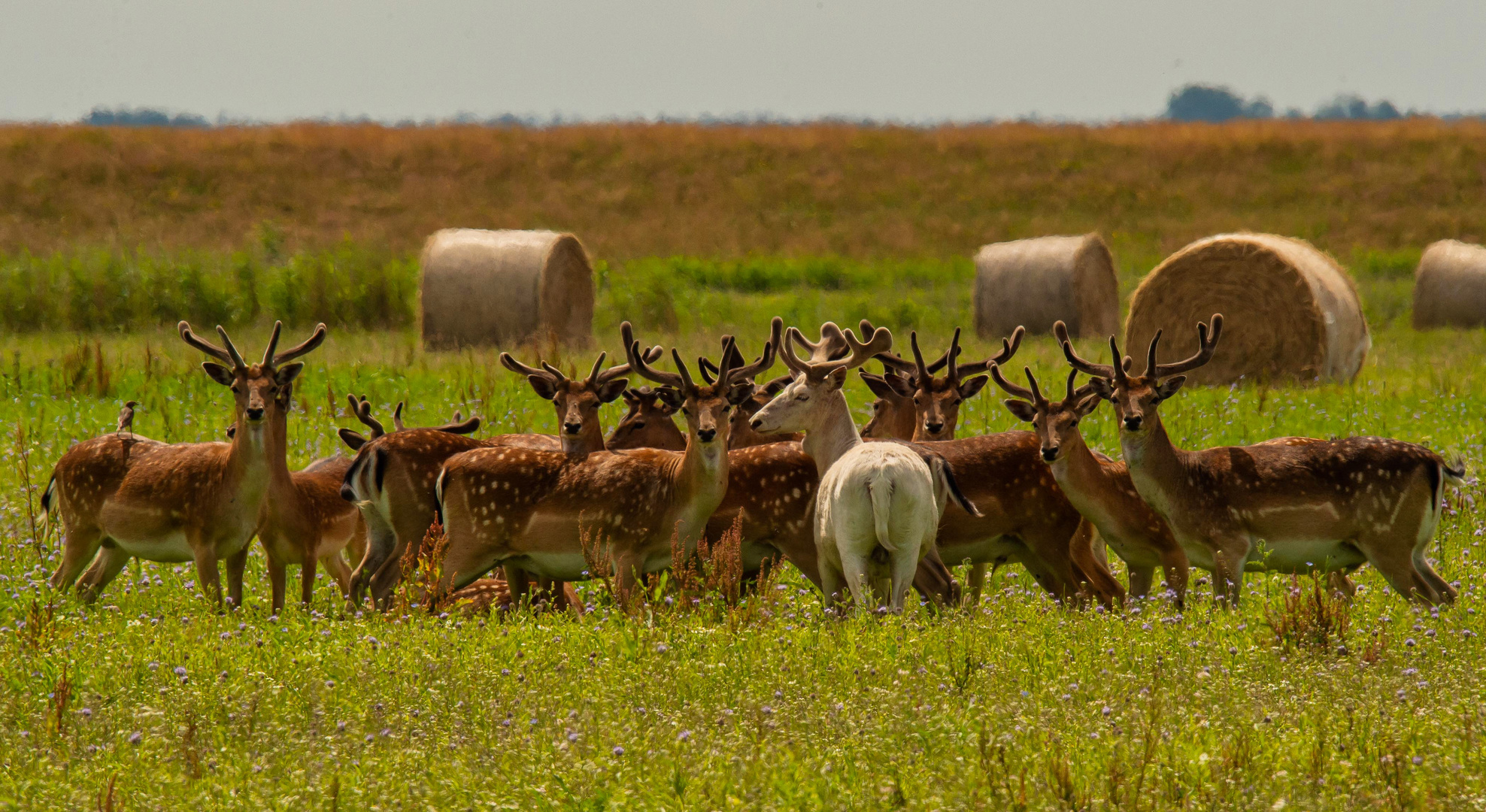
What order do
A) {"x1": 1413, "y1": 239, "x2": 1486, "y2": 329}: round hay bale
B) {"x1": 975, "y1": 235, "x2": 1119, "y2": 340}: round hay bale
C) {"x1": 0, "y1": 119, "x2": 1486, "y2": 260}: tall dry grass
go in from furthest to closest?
{"x1": 0, "y1": 119, "x2": 1486, "y2": 260}: tall dry grass → {"x1": 1413, "y1": 239, "x2": 1486, "y2": 329}: round hay bale → {"x1": 975, "y1": 235, "x2": 1119, "y2": 340}: round hay bale

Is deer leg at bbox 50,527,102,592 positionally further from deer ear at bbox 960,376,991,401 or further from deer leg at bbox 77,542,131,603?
deer ear at bbox 960,376,991,401

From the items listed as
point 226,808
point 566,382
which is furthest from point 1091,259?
point 226,808

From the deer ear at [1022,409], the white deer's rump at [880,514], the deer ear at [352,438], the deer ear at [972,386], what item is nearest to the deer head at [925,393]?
the deer ear at [972,386]

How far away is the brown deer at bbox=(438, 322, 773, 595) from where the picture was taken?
8.57 m

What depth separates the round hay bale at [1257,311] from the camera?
16719mm

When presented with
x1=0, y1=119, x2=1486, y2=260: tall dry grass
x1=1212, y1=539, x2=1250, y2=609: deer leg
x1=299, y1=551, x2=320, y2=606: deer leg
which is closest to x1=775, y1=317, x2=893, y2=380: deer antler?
x1=1212, y1=539, x2=1250, y2=609: deer leg

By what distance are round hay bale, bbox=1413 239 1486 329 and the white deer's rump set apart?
56.4ft

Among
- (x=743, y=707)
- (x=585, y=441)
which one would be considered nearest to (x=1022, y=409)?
(x=585, y=441)

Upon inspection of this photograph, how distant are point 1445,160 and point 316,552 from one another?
32.9m

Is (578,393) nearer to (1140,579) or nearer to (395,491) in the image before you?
(395,491)

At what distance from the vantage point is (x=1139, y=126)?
41.5 meters

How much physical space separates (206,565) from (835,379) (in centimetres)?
356

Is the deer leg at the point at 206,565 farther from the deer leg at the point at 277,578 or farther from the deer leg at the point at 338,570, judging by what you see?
the deer leg at the point at 338,570

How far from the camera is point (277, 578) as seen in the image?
8727 mm
